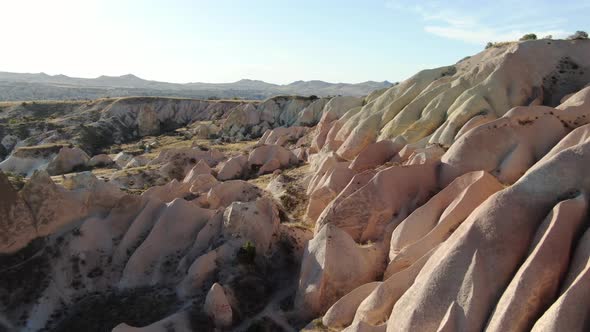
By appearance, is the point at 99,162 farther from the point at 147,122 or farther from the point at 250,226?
the point at 147,122

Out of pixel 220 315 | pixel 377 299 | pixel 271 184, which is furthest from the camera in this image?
pixel 271 184

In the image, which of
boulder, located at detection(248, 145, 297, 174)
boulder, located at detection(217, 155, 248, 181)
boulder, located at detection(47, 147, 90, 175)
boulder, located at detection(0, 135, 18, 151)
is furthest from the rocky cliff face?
boulder, located at detection(0, 135, 18, 151)

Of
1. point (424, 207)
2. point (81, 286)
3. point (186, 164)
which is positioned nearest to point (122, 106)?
point (186, 164)

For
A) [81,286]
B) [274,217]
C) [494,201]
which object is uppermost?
[494,201]

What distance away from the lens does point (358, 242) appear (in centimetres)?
2244

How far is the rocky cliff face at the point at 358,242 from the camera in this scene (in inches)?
513

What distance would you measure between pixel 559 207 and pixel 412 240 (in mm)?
7220

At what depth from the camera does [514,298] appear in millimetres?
12062

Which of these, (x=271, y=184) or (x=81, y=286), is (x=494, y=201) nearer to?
(x=81, y=286)

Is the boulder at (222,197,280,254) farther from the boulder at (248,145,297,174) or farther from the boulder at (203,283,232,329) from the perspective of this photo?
the boulder at (248,145,297,174)

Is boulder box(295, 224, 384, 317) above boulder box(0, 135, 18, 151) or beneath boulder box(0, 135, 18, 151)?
above

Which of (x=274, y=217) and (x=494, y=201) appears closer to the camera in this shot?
(x=494, y=201)

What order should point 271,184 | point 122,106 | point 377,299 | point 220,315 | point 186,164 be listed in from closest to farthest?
point 377,299 < point 220,315 < point 271,184 < point 186,164 < point 122,106

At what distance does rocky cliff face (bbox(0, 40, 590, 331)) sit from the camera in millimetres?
13031
